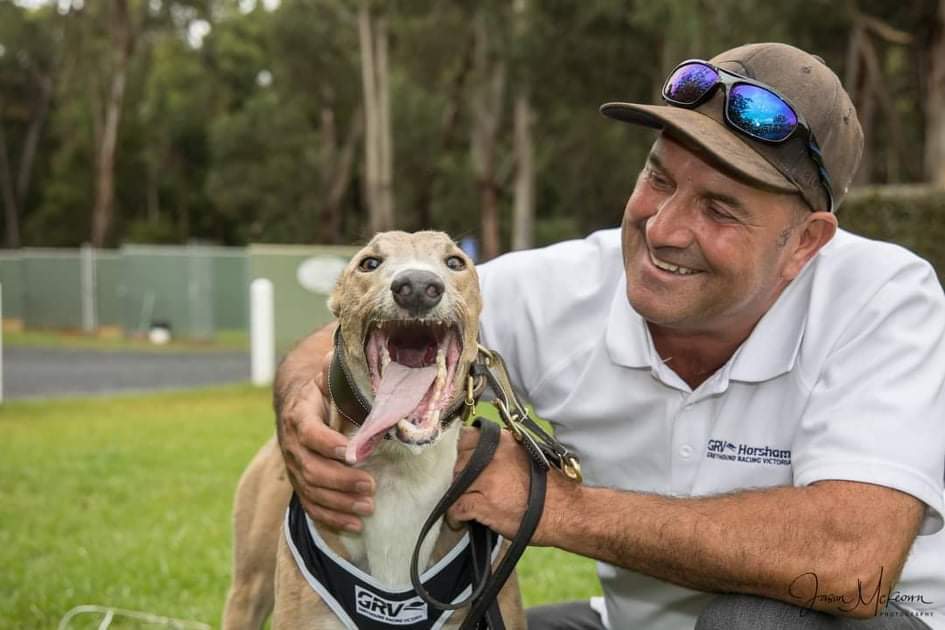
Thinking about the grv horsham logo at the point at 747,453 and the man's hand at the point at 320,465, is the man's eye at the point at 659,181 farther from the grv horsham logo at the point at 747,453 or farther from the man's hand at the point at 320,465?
the man's hand at the point at 320,465

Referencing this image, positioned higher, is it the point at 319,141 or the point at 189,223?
the point at 319,141

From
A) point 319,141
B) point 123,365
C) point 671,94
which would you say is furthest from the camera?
point 319,141

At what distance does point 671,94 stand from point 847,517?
137cm

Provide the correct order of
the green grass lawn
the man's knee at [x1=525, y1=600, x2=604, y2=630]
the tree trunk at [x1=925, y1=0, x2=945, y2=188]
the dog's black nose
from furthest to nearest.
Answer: the tree trunk at [x1=925, y1=0, x2=945, y2=188]
the green grass lawn
the man's knee at [x1=525, y1=600, x2=604, y2=630]
the dog's black nose

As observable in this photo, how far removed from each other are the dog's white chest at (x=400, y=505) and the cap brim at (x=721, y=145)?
1033 mm

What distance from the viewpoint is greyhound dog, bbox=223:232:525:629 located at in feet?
8.91

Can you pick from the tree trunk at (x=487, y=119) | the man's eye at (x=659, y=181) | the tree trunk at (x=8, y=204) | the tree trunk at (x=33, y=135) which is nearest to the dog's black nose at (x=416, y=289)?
the man's eye at (x=659, y=181)

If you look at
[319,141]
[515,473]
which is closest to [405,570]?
[515,473]

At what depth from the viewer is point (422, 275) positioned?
2.67 metres

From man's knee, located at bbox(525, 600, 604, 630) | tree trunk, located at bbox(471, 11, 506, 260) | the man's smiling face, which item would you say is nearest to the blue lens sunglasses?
the man's smiling face

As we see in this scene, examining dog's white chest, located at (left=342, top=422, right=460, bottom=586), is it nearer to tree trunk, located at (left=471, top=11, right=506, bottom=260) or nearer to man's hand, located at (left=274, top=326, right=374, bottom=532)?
man's hand, located at (left=274, top=326, right=374, bottom=532)

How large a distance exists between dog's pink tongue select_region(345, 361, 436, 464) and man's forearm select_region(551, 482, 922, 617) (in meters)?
0.54

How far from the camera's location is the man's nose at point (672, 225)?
3252mm

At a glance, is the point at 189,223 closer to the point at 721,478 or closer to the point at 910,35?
the point at 910,35
